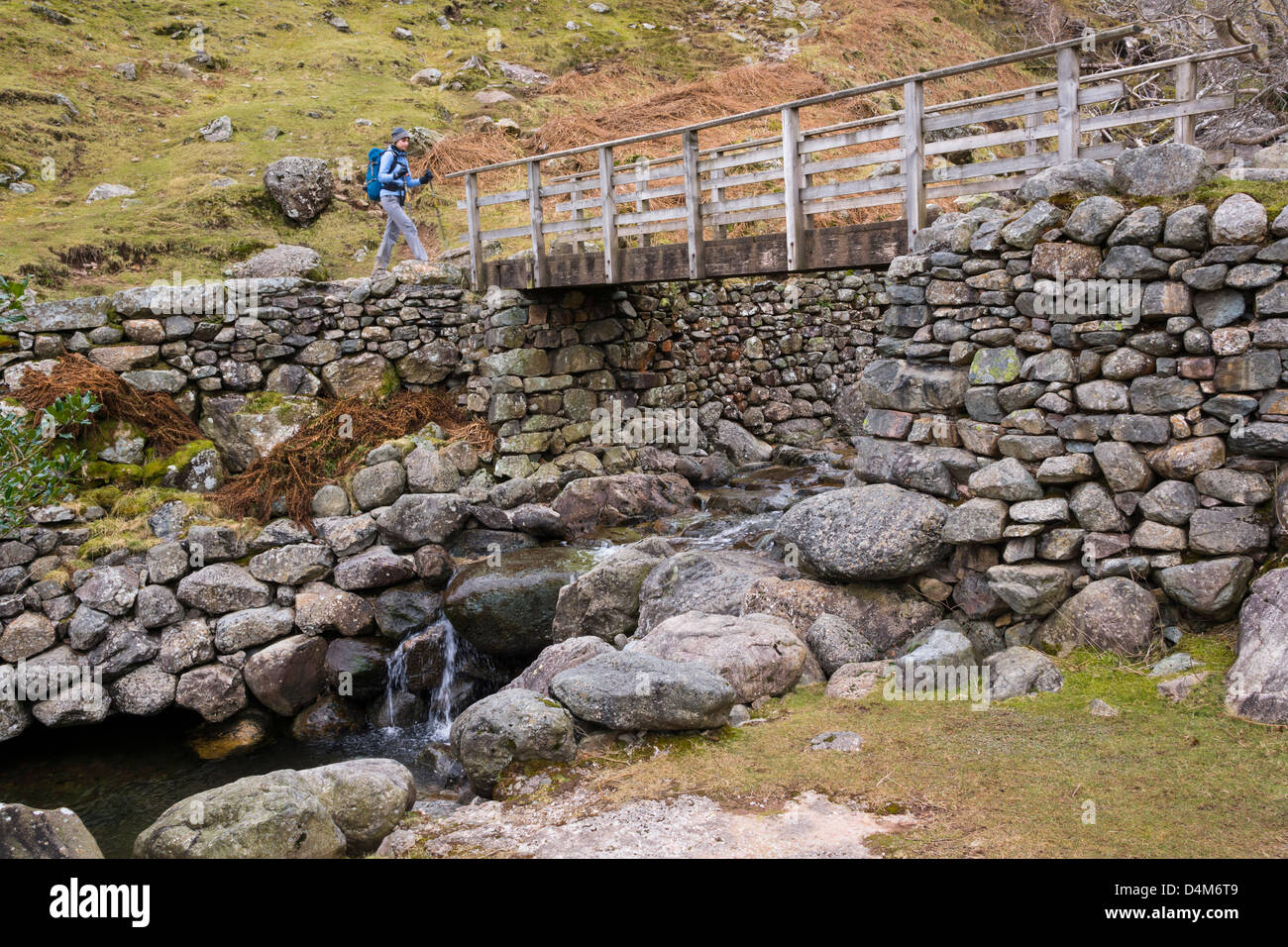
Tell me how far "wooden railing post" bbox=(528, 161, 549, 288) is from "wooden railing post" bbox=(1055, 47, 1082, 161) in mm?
7373

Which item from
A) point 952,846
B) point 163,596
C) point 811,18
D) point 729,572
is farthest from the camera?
point 811,18

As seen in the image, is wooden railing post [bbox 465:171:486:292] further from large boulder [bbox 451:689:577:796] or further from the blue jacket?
large boulder [bbox 451:689:577:796]

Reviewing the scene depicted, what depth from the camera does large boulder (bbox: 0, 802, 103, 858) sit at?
4441 millimetres

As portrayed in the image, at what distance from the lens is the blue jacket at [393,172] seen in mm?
13797

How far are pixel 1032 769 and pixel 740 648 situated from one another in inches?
94.5

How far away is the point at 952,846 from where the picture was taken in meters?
4.83

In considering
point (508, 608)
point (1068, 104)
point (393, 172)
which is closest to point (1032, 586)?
point (1068, 104)

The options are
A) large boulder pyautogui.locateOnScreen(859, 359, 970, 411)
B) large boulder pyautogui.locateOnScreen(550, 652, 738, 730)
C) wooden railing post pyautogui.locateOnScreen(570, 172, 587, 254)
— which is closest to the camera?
large boulder pyautogui.locateOnScreen(550, 652, 738, 730)

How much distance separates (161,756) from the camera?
1036 cm

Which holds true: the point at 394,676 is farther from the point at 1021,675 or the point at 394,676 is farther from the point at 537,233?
the point at 1021,675

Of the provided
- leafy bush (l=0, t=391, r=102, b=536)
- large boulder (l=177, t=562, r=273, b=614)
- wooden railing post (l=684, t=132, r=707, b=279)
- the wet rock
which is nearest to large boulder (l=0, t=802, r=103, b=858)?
leafy bush (l=0, t=391, r=102, b=536)

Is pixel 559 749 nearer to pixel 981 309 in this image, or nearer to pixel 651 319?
pixel 981 309

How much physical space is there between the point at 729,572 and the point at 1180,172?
5.04 metres

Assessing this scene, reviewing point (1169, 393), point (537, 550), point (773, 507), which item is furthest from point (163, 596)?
point (1169, 393)
